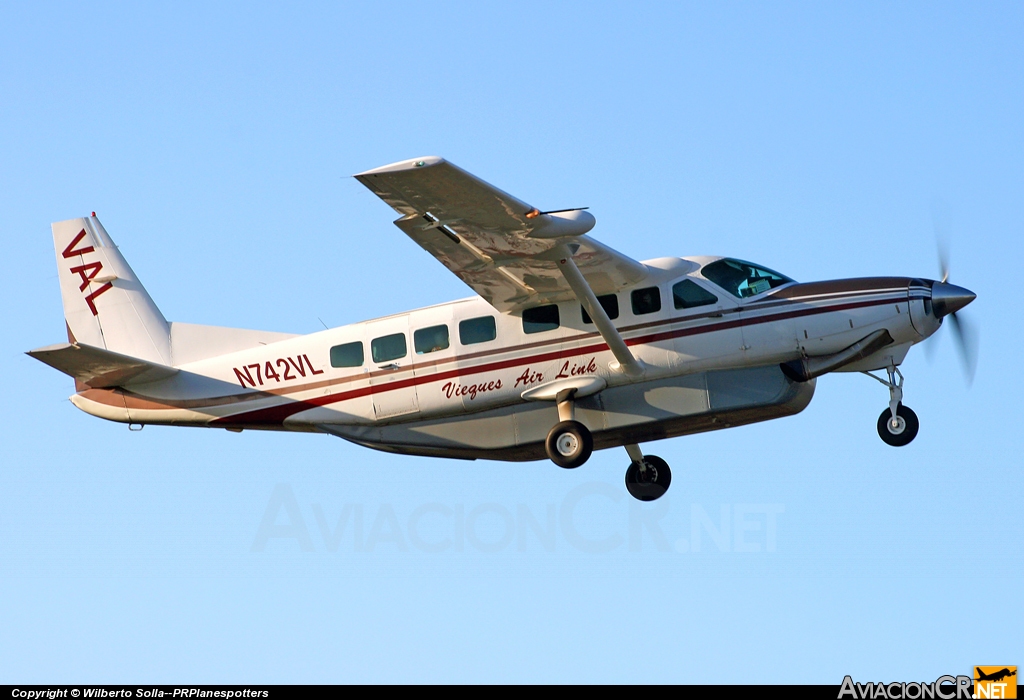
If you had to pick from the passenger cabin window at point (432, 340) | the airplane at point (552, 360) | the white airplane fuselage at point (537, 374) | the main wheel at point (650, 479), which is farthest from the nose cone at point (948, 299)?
the passenger cabin window at point (432, 340)

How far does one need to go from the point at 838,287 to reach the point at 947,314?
154 cm

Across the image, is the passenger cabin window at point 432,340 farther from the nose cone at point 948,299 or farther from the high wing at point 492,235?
the nose cone at point 948,299

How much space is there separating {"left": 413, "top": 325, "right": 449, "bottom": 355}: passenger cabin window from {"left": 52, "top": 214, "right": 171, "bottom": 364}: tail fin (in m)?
4.54

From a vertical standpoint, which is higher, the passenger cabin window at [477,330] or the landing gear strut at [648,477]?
the passenger cabin window at [477,330]

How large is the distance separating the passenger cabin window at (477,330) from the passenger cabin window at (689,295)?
2.68 m

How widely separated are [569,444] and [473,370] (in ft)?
5.86

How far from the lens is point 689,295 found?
65.1 ft

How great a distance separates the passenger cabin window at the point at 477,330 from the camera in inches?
800

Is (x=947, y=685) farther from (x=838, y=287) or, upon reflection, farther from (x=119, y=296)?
(x=119, y=296)

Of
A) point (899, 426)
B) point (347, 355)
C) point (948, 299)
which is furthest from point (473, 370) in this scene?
point (948, 299)

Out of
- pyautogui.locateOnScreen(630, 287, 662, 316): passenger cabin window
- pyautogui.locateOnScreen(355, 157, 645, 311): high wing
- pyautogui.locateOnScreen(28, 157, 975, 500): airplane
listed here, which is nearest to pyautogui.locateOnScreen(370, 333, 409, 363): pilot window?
pyautogui.locateOnScreen(28, 157, 975, 500): airplane

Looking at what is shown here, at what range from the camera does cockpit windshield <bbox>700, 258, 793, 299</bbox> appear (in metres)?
19.9

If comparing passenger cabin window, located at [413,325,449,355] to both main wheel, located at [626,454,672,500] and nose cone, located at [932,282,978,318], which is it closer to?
main wheel, located at [626,454,672,500]

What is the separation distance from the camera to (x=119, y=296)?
902 inches
